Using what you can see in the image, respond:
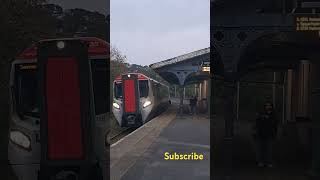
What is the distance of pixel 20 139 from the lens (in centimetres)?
425

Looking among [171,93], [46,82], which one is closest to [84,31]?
[46,82]

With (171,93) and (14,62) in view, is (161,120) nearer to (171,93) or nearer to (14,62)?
(171,93)

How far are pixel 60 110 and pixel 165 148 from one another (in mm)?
856

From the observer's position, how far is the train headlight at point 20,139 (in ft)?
13.9

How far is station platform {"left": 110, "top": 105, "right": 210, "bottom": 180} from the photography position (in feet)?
13.7

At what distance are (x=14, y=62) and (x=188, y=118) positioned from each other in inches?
55.5
